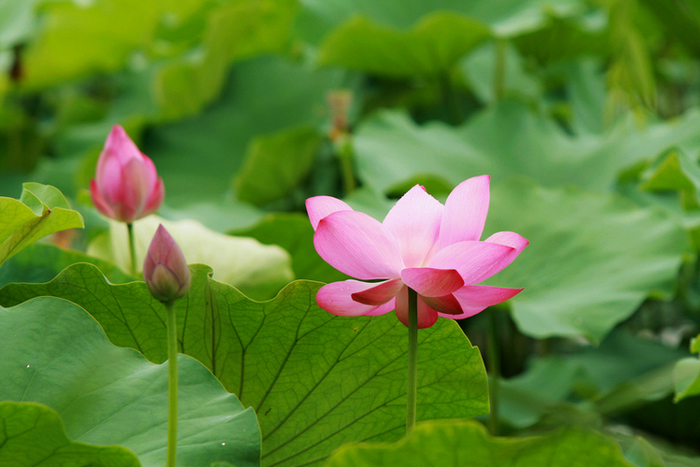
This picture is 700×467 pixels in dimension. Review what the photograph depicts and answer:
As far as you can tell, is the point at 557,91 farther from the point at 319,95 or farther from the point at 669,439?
the point at 669,439

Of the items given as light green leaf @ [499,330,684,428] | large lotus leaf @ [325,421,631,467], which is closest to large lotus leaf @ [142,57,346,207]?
light green leaf @ [499,330,684,428]

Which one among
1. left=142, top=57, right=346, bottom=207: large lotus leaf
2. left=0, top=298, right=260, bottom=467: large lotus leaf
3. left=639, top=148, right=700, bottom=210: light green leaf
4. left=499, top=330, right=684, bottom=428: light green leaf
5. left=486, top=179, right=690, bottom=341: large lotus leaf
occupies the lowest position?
left=499, top=330, right=684, bottom=428: light green leaf

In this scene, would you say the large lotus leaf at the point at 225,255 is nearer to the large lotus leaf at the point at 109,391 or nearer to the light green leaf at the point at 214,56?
the large lotus leaf at the point at 109,391

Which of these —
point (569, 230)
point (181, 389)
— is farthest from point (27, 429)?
point (569, 230)

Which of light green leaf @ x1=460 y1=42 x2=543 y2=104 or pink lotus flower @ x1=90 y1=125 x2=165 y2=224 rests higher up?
pink lotus flower @ x1=90 y1=125 x2=165 y2=224

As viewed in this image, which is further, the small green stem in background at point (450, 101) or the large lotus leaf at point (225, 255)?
the small green stem in background at point (450, 101)

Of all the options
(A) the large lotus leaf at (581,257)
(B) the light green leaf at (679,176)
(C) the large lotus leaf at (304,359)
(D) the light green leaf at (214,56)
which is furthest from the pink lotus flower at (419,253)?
(D) the light green leaf at (214,56)

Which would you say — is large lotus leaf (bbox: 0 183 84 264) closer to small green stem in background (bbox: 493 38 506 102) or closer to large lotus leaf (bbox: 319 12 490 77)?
large lotus leaf (bbox: 319 12 490 77)
